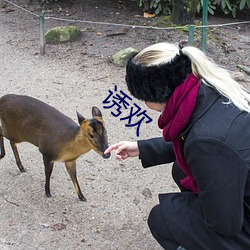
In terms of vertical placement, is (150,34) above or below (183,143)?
below

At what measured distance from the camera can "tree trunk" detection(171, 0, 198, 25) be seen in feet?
21.1

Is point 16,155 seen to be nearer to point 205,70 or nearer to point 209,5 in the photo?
point 205,70

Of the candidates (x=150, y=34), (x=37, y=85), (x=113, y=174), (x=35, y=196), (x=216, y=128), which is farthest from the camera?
(x=150, y=34)

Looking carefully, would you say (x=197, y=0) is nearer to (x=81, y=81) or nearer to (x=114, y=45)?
(x=114, y=45)

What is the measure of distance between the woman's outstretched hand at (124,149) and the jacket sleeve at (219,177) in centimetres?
64

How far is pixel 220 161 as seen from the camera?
6.16 feet

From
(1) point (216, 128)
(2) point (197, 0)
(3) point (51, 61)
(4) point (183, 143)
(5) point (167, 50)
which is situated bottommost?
(3) point (51, 61)

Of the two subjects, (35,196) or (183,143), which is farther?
(35,196)

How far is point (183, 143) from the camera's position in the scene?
2.09 m

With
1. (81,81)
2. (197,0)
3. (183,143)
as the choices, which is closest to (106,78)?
(81,81)

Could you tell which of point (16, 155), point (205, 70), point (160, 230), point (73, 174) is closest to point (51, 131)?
point (73, 174)

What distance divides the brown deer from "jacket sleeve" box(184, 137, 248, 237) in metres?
0.98

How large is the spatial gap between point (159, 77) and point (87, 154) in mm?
1951

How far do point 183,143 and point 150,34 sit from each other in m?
4.42
